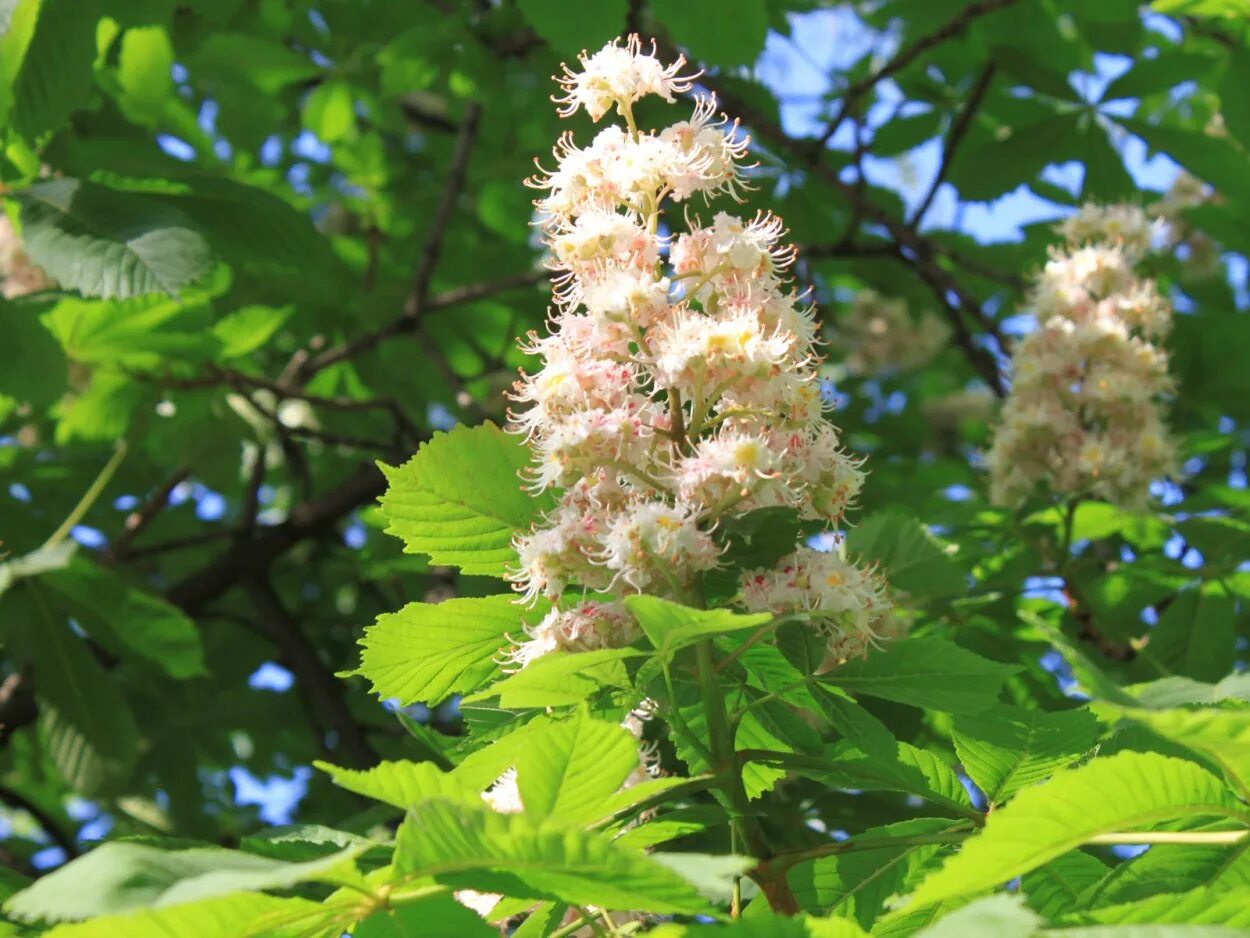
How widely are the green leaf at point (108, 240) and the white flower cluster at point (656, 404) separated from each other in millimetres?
1093

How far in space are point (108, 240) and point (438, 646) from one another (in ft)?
4.67

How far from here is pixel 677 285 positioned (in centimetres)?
176

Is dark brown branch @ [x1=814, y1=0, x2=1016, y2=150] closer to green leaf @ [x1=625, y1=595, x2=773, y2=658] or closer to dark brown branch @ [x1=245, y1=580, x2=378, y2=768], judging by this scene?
dark brown branch @ [x1=245, y1=580, x2=378, y2=768]

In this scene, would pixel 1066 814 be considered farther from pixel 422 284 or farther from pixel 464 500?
pixel 422 284

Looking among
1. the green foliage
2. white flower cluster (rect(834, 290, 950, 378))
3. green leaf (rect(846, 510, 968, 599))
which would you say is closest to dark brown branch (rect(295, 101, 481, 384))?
the green foliage

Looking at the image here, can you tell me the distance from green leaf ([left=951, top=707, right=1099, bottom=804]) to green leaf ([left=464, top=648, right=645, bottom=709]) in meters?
0.47

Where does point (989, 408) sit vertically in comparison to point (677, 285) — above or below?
above

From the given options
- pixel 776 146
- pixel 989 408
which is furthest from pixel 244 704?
pixel 989 408

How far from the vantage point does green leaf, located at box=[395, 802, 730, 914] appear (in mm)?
1103

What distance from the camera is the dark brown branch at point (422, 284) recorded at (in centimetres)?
424

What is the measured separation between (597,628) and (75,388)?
3001 millimetres

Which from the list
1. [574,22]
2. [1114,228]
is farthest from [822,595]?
[1114,228]

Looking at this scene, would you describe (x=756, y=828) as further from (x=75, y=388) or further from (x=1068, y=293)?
(x=75, y=388)

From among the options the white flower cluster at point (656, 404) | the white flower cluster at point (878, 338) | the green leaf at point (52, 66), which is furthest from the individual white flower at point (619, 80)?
the white flower cluster at point (878, 338)
